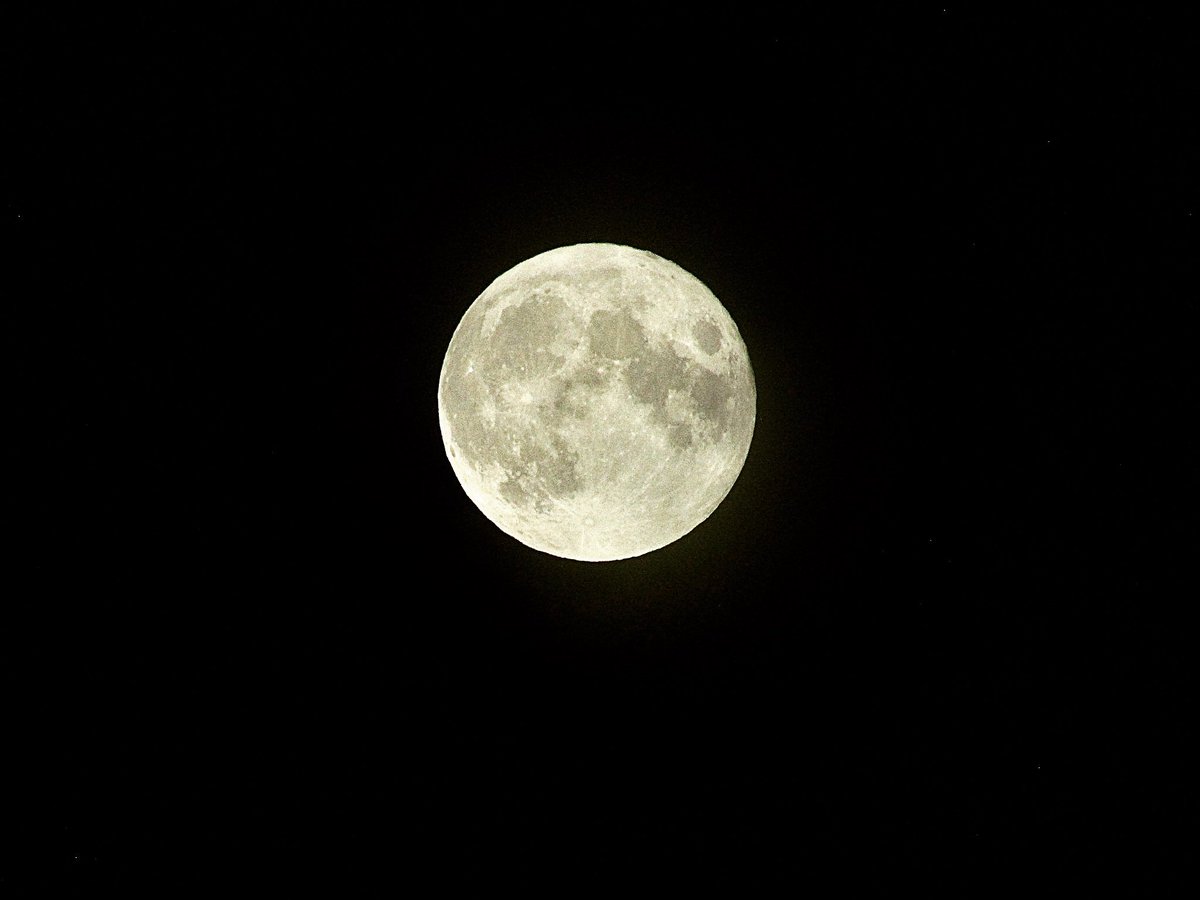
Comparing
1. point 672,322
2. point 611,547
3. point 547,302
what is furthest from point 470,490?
point 672,322

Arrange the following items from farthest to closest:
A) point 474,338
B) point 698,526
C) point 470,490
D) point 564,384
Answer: point 698,526, point 470,490, point 474,338, point 564,384

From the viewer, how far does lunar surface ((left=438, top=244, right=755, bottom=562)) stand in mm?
2918

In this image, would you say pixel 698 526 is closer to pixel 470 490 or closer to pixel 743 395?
pixel 743 395

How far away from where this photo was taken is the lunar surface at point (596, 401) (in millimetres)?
2918

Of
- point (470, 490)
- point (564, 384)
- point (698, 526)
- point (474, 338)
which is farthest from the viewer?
point (698, 526)

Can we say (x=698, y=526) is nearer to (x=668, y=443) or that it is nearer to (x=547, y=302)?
(x=668, y=443)

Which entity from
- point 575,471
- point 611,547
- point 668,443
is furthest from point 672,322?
point 611,547

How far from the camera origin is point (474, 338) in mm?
3221

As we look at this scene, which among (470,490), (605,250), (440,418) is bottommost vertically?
(470,490)

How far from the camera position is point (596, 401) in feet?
9.47

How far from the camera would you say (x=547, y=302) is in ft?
9.93

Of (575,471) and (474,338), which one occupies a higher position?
(474,338)

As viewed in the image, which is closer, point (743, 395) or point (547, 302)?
point (547, 302)

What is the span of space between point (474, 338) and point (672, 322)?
808 millimetres
